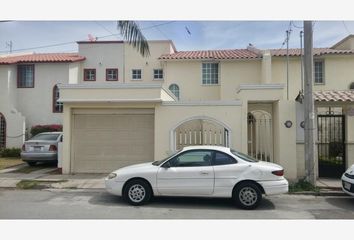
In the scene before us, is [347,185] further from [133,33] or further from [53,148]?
[53,148]

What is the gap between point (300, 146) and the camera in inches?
462

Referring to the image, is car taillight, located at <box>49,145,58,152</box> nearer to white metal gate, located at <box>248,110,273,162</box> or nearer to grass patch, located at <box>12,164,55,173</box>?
grass patch, located at <box>12,164,55,173</box>

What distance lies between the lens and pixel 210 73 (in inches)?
773

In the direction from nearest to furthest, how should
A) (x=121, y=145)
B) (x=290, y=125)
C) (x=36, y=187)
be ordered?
1. (x=36, y=187)
2. (x=290, y=125)
3. (x=121, y=145)

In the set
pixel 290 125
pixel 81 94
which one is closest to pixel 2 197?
pixel 81 94

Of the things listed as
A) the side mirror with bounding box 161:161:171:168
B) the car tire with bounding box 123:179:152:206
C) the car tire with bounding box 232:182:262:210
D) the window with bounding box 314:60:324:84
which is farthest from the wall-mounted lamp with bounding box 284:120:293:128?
the window with bounding box 314:60:324:84

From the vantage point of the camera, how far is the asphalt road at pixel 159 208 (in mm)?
6809

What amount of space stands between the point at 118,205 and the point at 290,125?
7.01 meters

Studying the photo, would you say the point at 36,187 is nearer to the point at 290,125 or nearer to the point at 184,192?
the point at 184,192

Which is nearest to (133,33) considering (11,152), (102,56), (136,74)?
(11,152)

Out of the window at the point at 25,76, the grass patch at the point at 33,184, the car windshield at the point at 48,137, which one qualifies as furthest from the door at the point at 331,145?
the window at the point at 25,76

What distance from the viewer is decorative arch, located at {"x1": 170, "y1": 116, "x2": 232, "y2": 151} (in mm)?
11930

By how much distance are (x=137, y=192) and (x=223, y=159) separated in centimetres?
222

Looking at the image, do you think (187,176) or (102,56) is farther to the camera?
(102,56)
